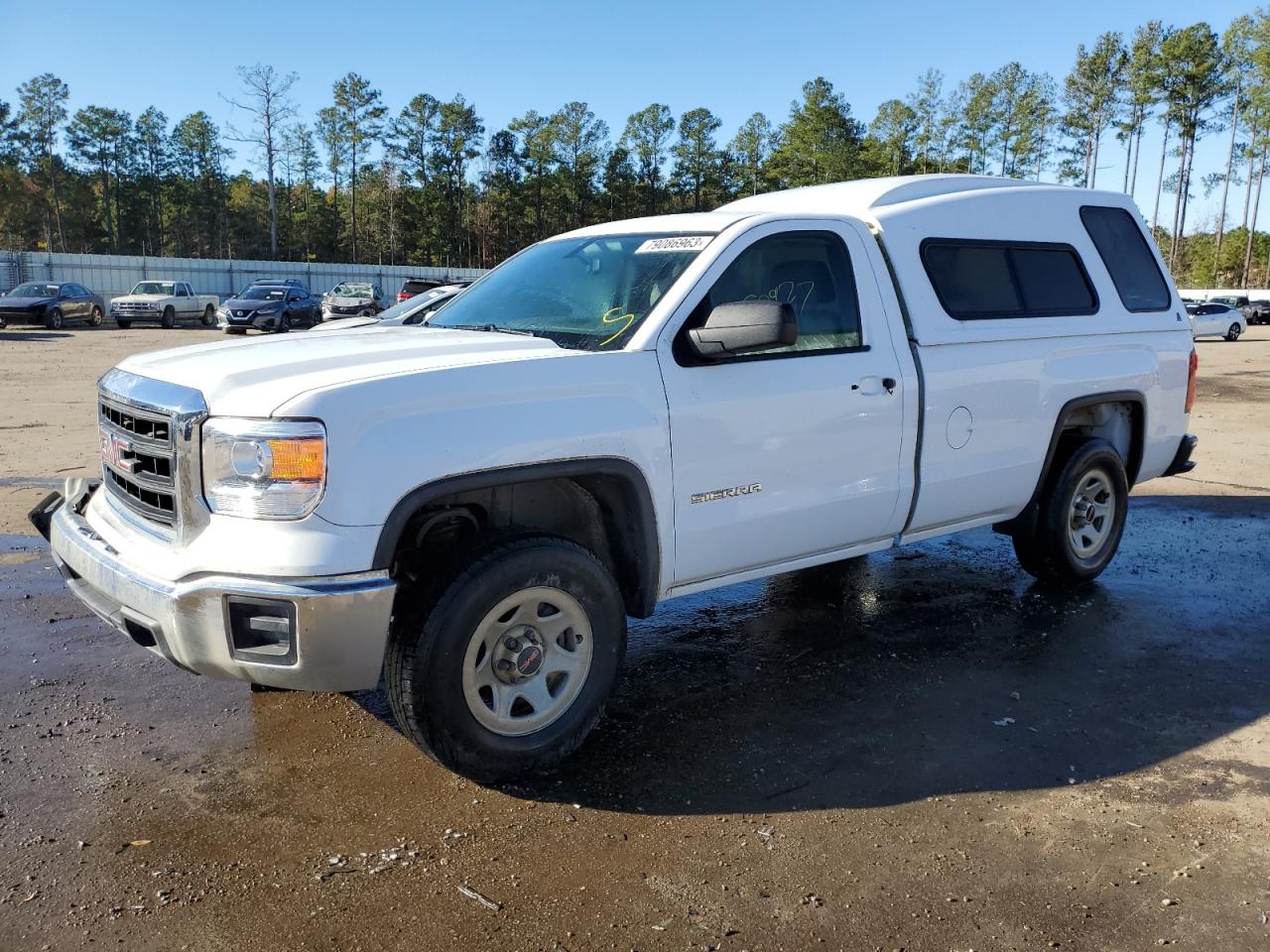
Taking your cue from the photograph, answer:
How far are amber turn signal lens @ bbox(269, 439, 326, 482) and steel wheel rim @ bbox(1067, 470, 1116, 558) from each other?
441 cm

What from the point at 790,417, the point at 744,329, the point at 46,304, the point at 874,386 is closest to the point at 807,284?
the point at 874,386

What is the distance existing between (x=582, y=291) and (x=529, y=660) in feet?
5.34

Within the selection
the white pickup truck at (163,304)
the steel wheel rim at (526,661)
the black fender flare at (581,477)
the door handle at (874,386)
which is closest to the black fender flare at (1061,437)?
the door handle at (874,386)

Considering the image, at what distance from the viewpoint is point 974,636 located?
5.29 metres

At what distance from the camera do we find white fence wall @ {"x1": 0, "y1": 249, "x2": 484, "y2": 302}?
44531mm

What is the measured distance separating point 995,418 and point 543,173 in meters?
84.0

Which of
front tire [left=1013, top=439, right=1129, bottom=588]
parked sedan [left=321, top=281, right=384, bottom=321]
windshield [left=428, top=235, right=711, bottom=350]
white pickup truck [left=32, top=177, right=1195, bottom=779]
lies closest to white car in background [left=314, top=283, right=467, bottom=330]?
windshield [left=428, top=235, right=711, bottom=350]

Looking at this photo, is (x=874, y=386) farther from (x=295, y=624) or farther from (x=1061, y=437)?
(x=295, y=624)

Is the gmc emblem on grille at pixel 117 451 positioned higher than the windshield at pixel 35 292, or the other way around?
the windshield at pixel 35 292

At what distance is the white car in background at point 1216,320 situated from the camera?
127 feet

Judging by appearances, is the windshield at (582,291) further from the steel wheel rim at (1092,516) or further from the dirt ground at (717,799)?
the steel wheel rim at (1092,516)

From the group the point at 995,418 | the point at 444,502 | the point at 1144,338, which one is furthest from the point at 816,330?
the point at 1144,338

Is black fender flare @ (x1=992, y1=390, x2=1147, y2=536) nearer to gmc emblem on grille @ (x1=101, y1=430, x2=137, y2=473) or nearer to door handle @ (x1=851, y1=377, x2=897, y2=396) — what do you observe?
door handle @ (x1=851, y1=377, x2=897, y2=396)

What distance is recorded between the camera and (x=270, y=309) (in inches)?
1199
